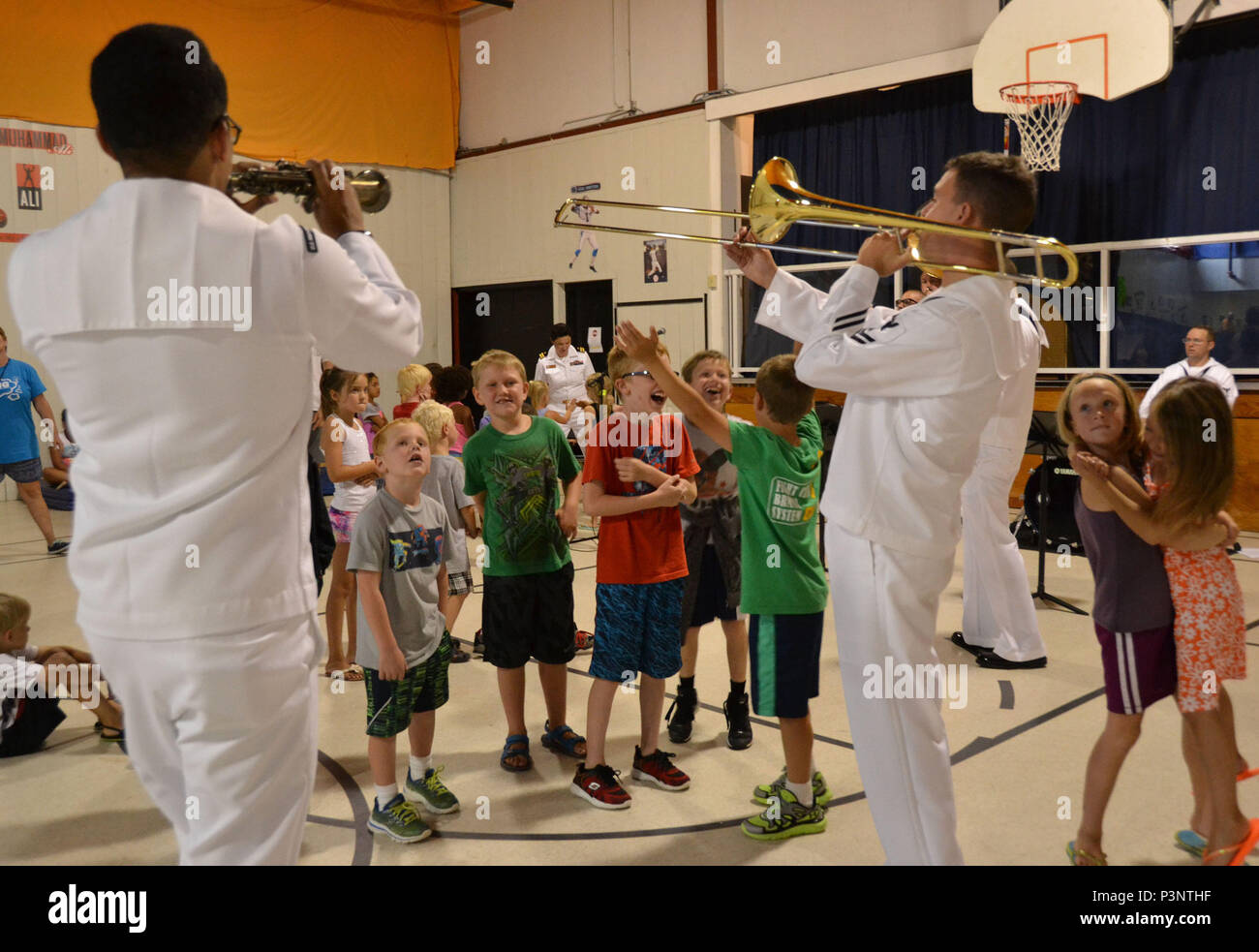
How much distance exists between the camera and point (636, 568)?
3.51m

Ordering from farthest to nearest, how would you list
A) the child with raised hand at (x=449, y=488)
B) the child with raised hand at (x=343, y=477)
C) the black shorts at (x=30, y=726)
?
the child with raised hand at (x=343, y=477)
the child with raised hand at (x=449, y=488)
the black shorts at (x=30, y=726)

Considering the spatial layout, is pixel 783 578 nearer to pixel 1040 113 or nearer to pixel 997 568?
pixel 997 568

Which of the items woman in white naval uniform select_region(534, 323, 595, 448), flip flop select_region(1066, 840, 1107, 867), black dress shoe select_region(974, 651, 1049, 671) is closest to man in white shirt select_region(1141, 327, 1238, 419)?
black dress shoe select_region(974, 651, 1049, 671)

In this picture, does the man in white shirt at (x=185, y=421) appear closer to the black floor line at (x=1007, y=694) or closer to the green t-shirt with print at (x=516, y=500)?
the green t-shirt with print at (x=516, y=500)

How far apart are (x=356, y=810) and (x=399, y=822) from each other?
33cm

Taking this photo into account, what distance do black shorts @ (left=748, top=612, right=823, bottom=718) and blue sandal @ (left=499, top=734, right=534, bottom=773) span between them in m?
1.02

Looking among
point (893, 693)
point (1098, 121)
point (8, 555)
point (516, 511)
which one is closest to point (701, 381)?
point (516, 511)

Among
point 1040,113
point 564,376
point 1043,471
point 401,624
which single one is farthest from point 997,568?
point 564,376

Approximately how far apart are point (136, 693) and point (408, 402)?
15.4 feet

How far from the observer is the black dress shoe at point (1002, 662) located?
16.3ft

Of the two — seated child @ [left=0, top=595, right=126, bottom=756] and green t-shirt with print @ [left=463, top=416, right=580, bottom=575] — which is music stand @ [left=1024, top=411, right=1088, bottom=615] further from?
seated child @ [left=0, top=595, right=126, bottom=756]

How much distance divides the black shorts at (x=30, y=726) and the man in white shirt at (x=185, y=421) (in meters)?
2.82

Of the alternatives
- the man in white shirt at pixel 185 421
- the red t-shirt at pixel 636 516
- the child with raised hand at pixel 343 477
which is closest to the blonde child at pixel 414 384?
the child with raised hand at pixel 343 477

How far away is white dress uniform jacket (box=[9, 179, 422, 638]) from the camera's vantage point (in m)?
1.57
